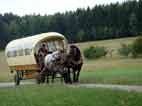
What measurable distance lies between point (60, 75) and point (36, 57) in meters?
1.80

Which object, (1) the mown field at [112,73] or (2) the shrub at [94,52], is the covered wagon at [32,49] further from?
(2) the shrub at [94,52]

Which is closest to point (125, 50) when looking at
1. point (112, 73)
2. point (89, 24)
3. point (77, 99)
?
point (89, 24)

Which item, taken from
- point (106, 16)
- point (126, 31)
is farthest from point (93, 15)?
point (126, 31)

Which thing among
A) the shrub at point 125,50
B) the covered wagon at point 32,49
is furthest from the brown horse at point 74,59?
the shrub at point 125,50

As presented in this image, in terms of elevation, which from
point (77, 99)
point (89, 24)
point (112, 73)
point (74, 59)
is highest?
point (77, 99)

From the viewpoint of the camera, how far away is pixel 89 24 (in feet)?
386

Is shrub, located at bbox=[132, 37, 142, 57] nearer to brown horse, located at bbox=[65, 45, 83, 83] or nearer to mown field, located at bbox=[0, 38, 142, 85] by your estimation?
mown field, located at bbox=[0, 38, 142, 85]

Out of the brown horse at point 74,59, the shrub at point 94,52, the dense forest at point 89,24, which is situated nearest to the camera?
the brown horse at point 74,59

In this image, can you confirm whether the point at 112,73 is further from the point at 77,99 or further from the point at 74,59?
the point at 77,99

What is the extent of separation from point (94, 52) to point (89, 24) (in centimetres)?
3654

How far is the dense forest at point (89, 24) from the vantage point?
111125 mm

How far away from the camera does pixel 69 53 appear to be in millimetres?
23500

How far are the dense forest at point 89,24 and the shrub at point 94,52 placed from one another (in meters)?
26.1

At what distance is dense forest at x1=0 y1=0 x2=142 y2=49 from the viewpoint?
111 metres
